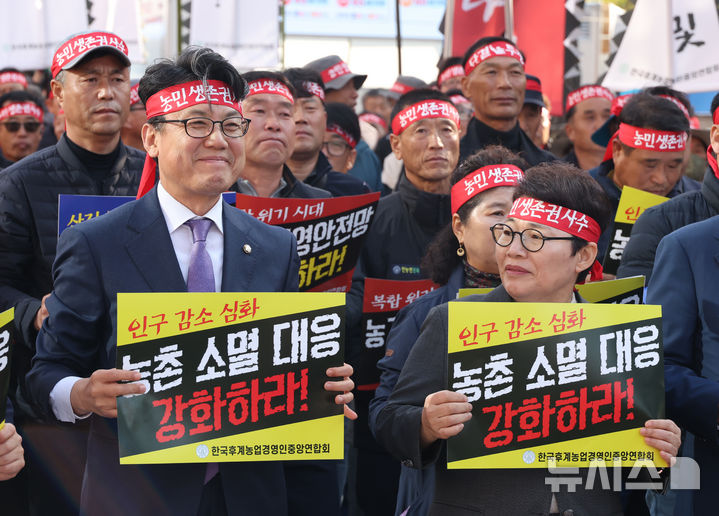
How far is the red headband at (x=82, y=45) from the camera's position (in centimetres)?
479

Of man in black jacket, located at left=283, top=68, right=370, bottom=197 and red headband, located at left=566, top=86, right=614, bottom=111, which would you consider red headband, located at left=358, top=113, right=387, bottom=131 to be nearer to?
red headband, located at left=566, top=86, right=614, bottom=111

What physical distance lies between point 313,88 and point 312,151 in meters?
0.51

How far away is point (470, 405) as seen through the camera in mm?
2895

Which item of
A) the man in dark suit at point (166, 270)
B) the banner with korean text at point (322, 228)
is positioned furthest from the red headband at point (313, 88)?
the man in dark suit at point (166, 270)

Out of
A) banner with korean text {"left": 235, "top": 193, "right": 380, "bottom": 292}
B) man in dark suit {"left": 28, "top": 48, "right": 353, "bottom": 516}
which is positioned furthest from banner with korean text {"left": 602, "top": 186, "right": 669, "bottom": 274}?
man in dark suit {"left": 28, "top": 48, "right": 353, "bottom": 516}

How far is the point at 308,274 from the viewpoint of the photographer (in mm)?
4473

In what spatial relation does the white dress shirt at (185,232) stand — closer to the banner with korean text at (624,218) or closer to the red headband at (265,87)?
the red headband at (265,87)

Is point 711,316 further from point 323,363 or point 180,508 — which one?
point 180,508

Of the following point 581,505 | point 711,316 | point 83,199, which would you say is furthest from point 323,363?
point 83,199

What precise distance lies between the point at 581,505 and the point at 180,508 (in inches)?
47.5

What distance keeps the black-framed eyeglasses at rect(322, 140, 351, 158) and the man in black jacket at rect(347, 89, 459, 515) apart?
1340 mm

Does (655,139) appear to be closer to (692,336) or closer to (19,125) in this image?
(692,336)

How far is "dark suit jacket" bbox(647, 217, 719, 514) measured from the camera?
3.20 meters

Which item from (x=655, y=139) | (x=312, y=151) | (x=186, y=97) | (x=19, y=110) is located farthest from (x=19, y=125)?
(x=186, y=97)
